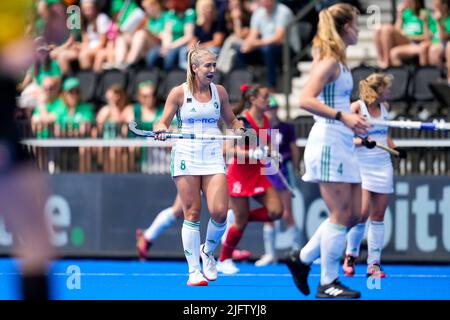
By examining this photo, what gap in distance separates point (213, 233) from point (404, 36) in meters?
7.22

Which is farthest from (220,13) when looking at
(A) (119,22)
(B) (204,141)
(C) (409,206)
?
(B) (204,141)

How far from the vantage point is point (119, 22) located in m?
21.1

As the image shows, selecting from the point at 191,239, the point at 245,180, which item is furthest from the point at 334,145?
the point at 245,180

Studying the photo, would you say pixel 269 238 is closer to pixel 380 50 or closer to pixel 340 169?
pixel 380 50

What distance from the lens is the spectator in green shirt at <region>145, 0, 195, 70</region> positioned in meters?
19.8

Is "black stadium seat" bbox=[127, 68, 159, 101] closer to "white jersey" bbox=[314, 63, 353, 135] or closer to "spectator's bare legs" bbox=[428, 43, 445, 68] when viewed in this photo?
"spectator's bare legs" bbox=[428, 43, 445, 68]

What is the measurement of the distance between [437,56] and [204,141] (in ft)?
24.5

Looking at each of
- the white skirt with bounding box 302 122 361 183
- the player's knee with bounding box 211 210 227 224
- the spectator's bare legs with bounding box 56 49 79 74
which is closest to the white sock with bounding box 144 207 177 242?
the player's knee with bounding box 211 210 227 224

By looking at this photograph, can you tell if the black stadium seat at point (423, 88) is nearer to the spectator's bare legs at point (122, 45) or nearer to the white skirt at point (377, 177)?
the white skirt at point (377, 177)

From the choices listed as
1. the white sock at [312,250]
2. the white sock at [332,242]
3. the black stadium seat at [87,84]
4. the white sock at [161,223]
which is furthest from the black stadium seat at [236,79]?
the white sock at [332,242]

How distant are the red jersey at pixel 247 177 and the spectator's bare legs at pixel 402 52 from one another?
4.23 meters

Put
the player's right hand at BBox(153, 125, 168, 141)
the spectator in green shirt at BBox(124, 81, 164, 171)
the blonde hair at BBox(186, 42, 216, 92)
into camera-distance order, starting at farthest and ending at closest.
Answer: the spectator in green shirt at BBox(124, 81, 164, 171) → the blonde hair at BBox(186, 42, 216, 92) → the player's right hand at BBox(153, 125, 168, 141)

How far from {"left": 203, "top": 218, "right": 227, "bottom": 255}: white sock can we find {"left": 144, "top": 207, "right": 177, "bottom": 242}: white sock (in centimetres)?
311

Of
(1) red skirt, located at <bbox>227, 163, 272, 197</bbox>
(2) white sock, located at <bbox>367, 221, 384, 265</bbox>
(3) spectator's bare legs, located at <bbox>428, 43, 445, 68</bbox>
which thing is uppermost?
(3) spectator's bare legs, located at <bbox>428, 43, 445, 68</bbox>
